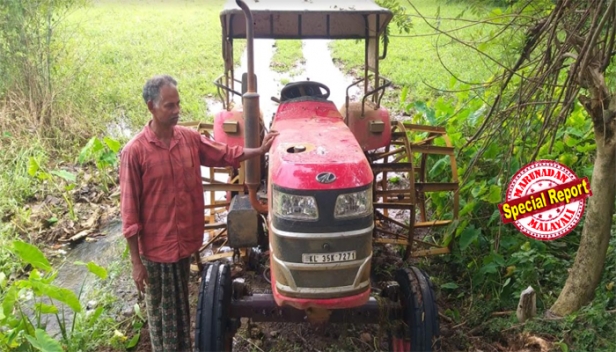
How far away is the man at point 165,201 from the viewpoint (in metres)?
3.09

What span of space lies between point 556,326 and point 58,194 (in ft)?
18.3

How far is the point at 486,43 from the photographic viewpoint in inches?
145

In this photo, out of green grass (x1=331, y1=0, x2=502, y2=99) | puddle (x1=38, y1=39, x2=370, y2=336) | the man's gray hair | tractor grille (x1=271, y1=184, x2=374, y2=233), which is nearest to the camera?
tractor grille (x1=271, y1=184, x2=374, y2=233)

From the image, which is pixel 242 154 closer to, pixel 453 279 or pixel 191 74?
pixel 453 279

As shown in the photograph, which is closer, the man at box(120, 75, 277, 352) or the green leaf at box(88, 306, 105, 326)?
the man at box(120, 75, 277, 352)

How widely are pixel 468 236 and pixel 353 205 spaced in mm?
2059

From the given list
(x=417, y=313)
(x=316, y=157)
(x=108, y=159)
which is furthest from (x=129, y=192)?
(x=108, y=159)

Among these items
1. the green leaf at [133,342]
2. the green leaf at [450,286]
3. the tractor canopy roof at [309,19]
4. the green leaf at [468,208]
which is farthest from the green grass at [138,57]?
the green leaf at [450,286]

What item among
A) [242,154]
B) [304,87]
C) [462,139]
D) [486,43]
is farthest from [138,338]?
[462,139]

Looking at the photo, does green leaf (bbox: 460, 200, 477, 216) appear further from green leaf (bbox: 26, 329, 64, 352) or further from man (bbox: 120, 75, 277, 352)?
green leaf (bbox: 26, 329, 64, 352)

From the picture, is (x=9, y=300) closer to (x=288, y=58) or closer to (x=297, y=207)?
(x=297, y=207)

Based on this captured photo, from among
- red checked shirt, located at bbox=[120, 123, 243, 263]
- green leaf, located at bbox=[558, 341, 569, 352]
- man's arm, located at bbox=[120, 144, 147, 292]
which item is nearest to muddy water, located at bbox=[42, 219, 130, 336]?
red checked shirt, located at bbox=[120, 123, 243, 263]

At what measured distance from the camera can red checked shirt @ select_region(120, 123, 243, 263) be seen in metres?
3.10

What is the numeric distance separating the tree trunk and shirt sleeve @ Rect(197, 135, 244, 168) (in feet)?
7.05
